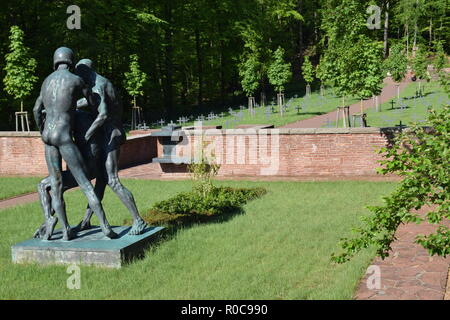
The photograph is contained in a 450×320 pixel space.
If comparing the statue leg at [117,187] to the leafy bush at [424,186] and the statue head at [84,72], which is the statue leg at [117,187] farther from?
the leafy bush at [424,186]

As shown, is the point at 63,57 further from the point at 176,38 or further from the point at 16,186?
the point at 176,38

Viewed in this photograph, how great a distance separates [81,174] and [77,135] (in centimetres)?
67

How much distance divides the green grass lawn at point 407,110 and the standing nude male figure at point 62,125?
60.0ft

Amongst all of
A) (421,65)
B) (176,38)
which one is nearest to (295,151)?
(421,65)

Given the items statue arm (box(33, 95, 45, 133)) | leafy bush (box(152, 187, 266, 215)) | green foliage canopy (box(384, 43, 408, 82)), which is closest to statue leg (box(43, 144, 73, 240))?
statue arm (box(33, 95, 45, 133))

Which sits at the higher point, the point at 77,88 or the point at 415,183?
the point at 77,88

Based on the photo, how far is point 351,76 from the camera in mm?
18953

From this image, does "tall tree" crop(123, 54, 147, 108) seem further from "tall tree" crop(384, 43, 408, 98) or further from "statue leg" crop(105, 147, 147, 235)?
"statue leg" crop(105, 147, 147, 235)

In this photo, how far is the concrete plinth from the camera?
24.2 feet

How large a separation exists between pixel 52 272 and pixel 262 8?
48472mm

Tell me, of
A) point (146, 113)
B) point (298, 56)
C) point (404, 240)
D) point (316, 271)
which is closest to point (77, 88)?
point (316, 271)

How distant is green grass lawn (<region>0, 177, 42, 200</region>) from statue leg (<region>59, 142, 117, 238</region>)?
7510 millimetres

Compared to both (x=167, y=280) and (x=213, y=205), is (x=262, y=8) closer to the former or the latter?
(x=213, y=205)
